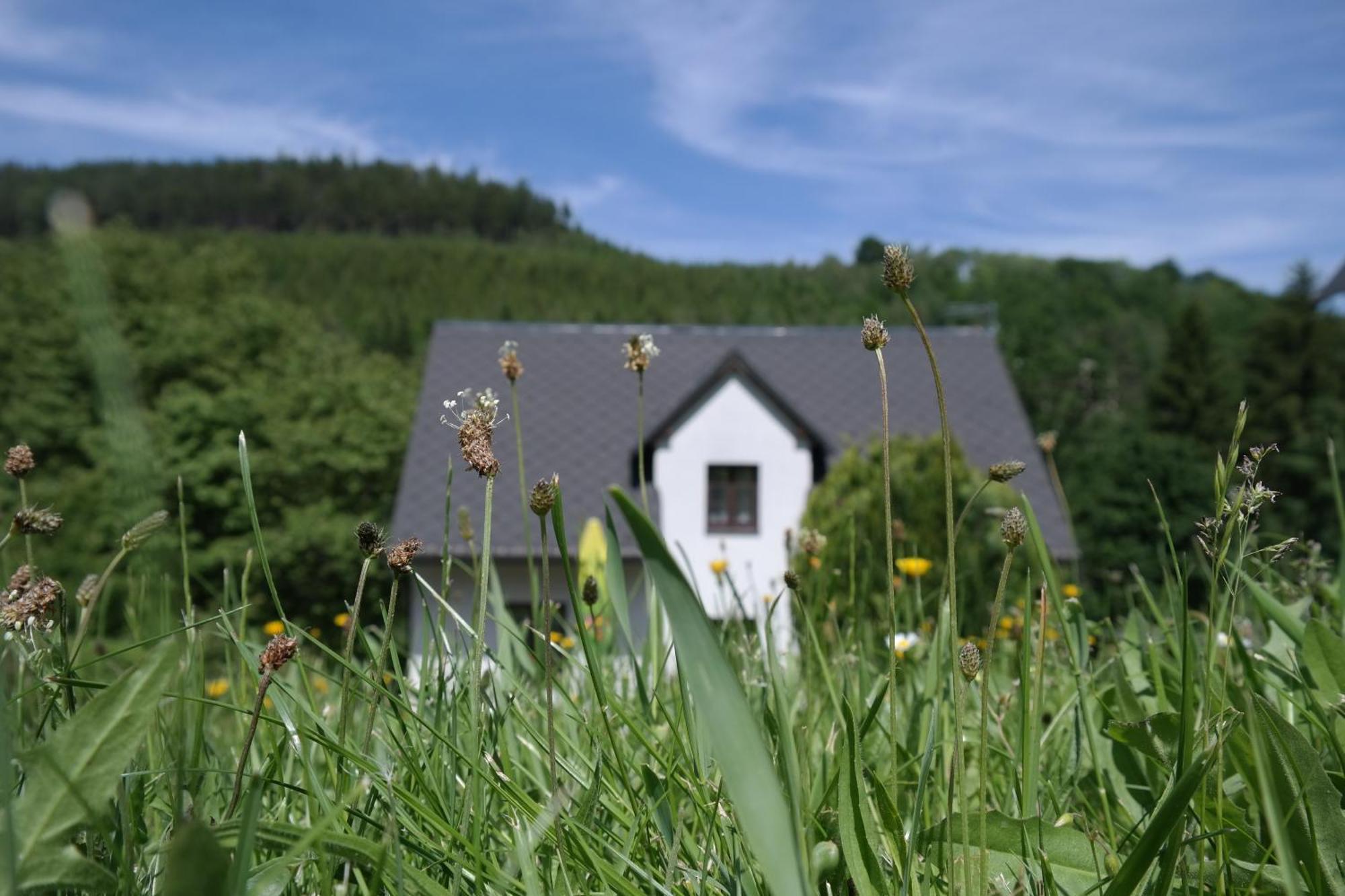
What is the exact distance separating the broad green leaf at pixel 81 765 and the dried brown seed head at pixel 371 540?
17 cm

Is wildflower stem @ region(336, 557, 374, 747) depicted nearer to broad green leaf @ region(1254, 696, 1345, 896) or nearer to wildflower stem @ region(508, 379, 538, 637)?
wildflower stem @ region(508, 379, 538, 637)

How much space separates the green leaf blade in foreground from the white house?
1565 cm

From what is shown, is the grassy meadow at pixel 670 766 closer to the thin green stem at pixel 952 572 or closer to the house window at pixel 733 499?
the thin green stem at pixel 952 572

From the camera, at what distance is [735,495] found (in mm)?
20016

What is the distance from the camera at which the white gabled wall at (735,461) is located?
19750mm

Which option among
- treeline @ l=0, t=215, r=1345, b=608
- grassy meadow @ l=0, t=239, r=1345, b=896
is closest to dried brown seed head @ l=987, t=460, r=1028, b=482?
grassy meadow @ l=0, t=239, r=1345, b=896

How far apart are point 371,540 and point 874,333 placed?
0.41m

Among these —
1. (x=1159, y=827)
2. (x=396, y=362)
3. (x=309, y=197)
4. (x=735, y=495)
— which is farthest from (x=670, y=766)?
(x=309, y=197)

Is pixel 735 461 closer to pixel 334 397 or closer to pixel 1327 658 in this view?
pixel 334 397

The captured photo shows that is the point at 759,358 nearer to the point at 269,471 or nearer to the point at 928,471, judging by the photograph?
the point at 928,471

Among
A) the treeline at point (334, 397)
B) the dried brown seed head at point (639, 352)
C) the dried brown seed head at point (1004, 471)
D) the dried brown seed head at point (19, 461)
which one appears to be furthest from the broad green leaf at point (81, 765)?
the treeline at point (334, 397)

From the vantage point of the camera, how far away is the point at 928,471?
48.2ft

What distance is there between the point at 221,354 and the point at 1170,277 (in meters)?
86.6

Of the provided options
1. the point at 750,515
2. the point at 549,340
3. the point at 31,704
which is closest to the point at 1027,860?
the point at 31,704
